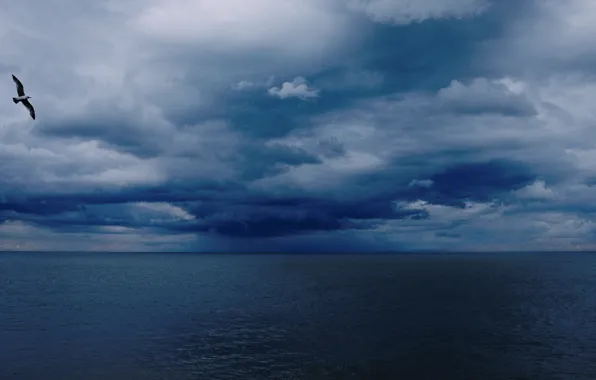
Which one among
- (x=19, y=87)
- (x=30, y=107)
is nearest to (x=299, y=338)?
(x=30, y=107)

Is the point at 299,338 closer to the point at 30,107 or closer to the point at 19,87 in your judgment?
the point at 30,107

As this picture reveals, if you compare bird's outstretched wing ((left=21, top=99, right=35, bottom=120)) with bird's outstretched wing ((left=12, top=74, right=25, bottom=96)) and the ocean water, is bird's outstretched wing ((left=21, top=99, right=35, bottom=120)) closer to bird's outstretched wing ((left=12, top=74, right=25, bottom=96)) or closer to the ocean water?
bird's outstretched wing ((left=12, top=74, right=25, bottom=96))

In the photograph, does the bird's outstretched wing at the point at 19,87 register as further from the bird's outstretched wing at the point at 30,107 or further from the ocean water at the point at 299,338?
the ocean water at the point at 299,338

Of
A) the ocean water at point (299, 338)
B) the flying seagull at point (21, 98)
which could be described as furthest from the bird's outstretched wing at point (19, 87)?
the ocean water at point (299, 338)

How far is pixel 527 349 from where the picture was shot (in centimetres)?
6050

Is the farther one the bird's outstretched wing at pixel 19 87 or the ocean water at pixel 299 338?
the ocean water at pixel 299 338

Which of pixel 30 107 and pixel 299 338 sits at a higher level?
pixel 30 107

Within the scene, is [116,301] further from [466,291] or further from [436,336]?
[466,291]

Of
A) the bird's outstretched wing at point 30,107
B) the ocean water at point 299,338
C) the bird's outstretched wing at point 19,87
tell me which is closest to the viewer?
the bird's outstretched wing at point 30,107

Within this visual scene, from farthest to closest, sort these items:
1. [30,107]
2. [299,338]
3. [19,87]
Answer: [299,338]
[19,87]
[30,107]

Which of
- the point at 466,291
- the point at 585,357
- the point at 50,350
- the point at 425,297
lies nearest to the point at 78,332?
the point at 50,350

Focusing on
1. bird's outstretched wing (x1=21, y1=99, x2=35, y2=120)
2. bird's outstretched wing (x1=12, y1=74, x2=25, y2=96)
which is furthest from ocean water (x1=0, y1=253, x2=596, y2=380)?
bird's outstretched wing (x1=12, y1=74, x2=25, y2=96)

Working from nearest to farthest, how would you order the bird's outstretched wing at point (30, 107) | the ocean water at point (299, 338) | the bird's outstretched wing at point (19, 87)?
the bird's outstretched wing at point (30, 107)
the bird's outstretched wing at point (19, 87)
the ocean water at point (299, 338)

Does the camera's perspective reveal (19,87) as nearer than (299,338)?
Yes
